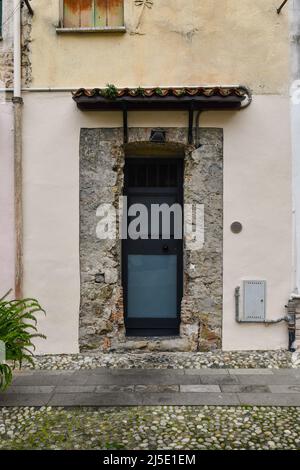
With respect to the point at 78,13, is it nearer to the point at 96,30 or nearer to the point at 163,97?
the point at 96,30

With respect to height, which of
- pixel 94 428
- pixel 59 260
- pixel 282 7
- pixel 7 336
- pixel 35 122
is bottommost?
pixel 94 428

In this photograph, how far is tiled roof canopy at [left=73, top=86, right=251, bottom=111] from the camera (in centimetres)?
505

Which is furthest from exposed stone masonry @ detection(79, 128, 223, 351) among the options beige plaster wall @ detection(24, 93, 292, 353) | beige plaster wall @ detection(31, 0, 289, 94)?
beige plaster wall @ detection(31, 0, 289, 94)

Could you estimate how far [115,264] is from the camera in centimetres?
546

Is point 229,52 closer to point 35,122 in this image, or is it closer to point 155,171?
point 155,171

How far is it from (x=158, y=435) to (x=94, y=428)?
0.56m

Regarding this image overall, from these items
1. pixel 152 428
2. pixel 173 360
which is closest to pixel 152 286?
pixel 173 360

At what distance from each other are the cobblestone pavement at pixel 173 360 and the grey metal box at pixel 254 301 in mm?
470

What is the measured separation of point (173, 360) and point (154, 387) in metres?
0.85

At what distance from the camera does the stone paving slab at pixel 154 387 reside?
396 cm

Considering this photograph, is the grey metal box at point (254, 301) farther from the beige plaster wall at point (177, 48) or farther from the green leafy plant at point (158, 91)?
the green leafy plant at point (158, 91)

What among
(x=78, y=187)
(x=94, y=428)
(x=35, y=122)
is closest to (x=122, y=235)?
(x=78, y=187)

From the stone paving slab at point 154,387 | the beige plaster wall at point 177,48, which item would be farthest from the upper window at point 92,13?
the stone paving slab at point 154,387

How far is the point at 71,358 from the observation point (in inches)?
207
